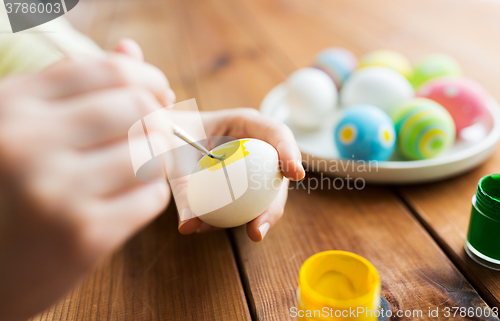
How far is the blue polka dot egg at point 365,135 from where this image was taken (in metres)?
0.60

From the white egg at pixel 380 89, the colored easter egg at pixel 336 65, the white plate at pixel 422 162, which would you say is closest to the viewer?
the white plate at pixel 422 162

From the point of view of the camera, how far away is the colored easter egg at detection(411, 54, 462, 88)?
76cm

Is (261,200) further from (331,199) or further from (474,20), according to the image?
(474,20)

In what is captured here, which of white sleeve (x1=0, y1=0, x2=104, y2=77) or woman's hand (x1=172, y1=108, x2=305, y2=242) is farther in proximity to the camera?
white sleeve (x1=0, y1=0, x2=104, y2=77)

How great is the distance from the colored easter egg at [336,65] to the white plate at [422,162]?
7.8 inches

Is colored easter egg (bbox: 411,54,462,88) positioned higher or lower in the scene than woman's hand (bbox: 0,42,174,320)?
lower

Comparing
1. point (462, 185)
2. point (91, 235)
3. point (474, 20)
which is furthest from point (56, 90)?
point (474, 20)

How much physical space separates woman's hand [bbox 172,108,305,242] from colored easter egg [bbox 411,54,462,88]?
407mm

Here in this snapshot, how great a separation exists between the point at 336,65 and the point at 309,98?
0.16 meters

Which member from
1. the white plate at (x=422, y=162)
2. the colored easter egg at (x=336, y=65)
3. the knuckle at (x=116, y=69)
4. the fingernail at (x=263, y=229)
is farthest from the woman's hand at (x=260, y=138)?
the colored easter egg at (x=336, y=65)

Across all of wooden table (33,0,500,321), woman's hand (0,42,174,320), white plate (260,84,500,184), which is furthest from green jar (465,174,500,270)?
woman's hand (0,42,174,320)

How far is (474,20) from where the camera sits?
1.14 meters

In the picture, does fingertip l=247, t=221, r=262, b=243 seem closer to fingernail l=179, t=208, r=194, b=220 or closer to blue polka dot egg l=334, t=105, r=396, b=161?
fingernail l=179, t=208, r=194, b=220

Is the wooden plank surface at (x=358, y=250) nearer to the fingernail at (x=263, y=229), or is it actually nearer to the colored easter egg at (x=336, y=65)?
the fingernail at (x=263, y=229)
